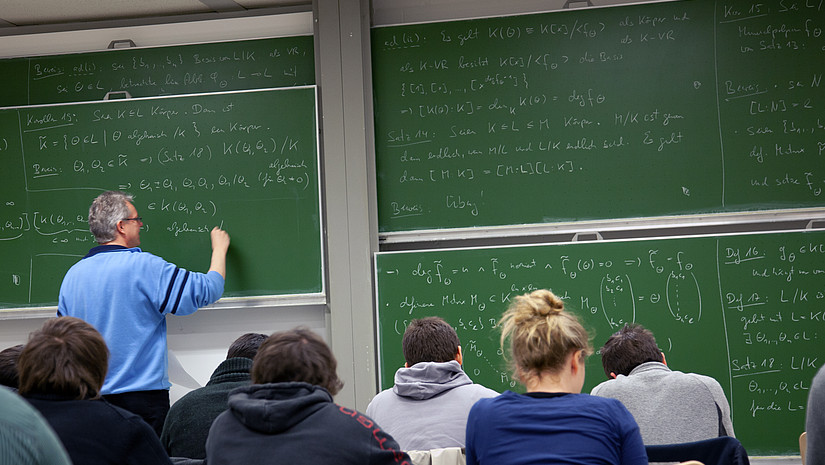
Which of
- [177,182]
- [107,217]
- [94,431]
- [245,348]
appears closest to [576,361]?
[94,431]

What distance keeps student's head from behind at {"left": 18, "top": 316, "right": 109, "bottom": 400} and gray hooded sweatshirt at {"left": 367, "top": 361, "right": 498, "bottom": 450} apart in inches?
39.8

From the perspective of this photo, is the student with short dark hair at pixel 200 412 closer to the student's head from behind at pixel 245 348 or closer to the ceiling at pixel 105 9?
the student's head from behind at pixel 245 348

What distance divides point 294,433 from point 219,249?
2.44 meters

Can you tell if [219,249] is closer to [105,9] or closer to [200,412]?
[200,412]

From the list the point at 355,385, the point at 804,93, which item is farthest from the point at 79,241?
the point at 804,93

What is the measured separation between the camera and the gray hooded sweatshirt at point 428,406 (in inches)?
97.7

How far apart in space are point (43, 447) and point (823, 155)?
404 cm

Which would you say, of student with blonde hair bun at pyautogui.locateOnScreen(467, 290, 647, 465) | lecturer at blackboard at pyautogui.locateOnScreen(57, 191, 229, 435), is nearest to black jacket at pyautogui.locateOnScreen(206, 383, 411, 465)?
student with blonde hair bun at pyautogui.locateOnScreen(467, 290, 647, 465)

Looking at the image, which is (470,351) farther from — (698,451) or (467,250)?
(698,451)

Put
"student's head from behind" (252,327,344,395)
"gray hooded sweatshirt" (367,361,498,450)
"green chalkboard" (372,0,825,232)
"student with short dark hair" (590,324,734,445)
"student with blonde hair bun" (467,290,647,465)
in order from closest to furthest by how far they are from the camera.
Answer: "student with blonde hair bun" (467,290,647,465) → "student's head from behind" (252,327,344,395) → "gray hooded sweatshirt" (367,361,498,450) → "student with short dark hair" (590,324,734,445) → "green chalkboard" (372,0,825,232)

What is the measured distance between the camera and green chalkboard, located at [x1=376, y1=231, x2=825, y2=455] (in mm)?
3805

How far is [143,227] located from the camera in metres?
4.23

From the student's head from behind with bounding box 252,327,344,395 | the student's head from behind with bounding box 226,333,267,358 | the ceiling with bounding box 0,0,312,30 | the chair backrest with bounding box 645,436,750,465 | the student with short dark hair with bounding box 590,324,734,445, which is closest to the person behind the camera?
the student's head from behind with bounding box 252,327,344,395

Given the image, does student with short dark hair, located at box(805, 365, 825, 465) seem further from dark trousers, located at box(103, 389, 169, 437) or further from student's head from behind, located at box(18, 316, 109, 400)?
dark trousers, located at box(103, 389, 169, 437)
